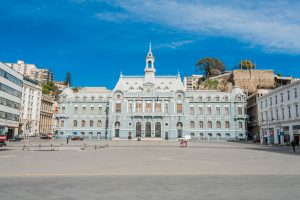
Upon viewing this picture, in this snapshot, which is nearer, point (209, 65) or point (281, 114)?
point (281, 114)

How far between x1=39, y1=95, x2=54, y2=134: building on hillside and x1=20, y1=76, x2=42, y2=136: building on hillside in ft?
15.5

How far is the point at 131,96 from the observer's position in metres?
84.4

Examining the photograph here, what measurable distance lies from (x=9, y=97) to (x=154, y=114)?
39689 mm

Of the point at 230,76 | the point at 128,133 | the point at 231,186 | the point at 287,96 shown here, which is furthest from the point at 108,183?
the point at 230,76

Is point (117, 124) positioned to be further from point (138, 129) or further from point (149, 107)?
point (149, 107)

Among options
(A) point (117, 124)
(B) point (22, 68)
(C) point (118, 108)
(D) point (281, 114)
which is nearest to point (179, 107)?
(C) point (118, 108)

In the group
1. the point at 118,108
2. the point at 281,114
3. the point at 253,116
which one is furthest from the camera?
the point at 118,108

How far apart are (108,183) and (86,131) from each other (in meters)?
78.8

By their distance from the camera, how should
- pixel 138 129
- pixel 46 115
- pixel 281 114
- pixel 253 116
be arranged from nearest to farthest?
pixel 281 114, pixel 253 116, pixel 138 129, pixel 46 115

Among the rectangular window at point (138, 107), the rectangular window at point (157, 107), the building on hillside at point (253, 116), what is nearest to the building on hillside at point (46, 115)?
the rectangular window at point (138, 107)

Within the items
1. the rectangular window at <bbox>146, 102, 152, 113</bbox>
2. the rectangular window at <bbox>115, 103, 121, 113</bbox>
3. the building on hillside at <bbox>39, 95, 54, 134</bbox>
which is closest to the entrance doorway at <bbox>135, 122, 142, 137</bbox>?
the rectangular window at <bbox>146, 102, 152, 113</bbox>

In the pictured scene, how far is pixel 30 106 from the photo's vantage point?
96.0m

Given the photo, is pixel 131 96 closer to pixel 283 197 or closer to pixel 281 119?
pixel 281 119

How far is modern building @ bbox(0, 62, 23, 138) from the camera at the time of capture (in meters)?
64.2
